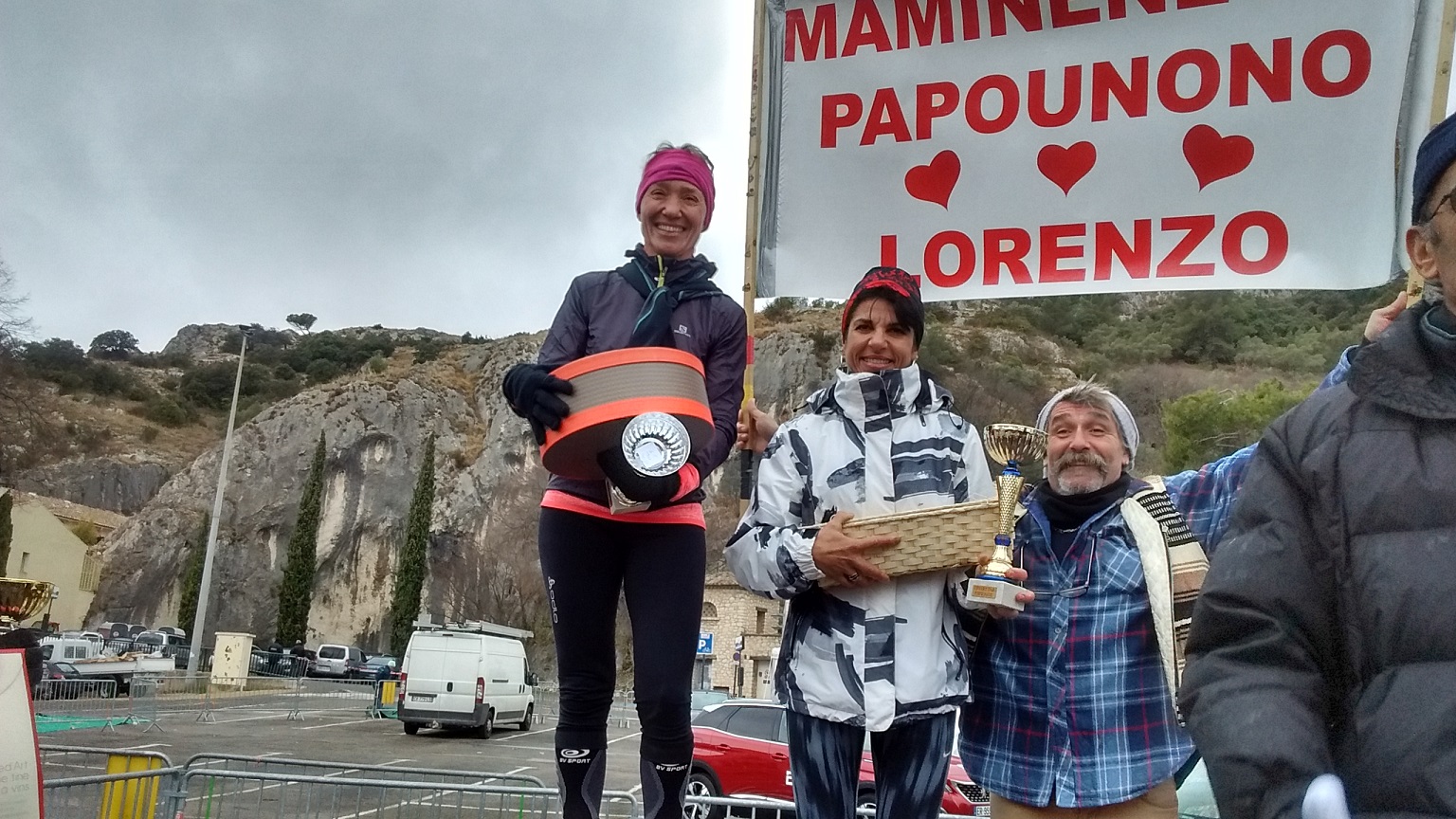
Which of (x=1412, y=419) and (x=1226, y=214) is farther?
(x=1226, y=214)

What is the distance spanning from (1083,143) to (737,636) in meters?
40.3

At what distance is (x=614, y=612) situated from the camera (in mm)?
2557

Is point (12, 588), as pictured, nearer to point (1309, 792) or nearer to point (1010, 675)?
point (1010, 675)

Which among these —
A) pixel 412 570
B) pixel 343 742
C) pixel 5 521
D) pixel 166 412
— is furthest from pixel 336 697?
pixel 166 412

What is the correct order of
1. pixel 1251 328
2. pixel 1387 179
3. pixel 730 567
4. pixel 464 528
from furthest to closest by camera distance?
pixel 464 528, pixel 1251 328, pixel 1387 179, pixel 730 567

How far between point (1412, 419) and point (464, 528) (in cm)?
6244

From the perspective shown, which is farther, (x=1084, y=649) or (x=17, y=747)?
(x=17, y=747)

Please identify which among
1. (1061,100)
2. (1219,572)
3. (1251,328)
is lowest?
(1219,572)

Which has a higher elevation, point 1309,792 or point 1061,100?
point 1061,100

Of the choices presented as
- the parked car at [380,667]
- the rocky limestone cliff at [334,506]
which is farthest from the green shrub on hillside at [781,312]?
the parked car at [380,667]

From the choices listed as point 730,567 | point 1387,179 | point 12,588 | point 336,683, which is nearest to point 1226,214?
point 1387,179

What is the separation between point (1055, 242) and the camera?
335cm

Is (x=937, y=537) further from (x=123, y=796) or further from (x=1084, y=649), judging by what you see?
(x=123, y=796)

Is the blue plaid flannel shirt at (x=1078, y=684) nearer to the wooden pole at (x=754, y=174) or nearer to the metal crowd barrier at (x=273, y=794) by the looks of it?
Result: the wooden pole at (x=754, y=174)
